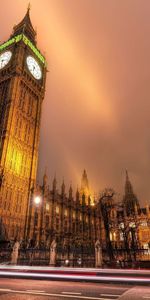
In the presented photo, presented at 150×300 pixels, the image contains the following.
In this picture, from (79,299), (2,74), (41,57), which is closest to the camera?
(79,299)

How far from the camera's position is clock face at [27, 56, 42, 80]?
206ft

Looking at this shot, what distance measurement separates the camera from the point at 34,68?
214 ft

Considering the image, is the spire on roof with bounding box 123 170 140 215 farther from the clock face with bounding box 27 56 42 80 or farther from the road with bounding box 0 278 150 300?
the road with bounding box 0 278 150 300

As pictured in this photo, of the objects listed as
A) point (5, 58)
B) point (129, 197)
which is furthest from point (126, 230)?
point (5, 58)

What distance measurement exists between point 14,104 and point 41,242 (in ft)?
108

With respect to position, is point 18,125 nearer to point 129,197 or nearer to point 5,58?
point 5,58

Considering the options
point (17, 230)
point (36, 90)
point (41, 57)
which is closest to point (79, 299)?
point (17, 230)

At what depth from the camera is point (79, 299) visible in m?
6.59

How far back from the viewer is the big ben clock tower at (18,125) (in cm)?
4381

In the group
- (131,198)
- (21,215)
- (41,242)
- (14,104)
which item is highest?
(14,104)

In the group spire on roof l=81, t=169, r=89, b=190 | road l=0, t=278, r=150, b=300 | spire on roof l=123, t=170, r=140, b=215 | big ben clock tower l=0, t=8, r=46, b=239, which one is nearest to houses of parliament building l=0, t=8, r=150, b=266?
big ben clock tower l=0, t=8, r=46, b=239

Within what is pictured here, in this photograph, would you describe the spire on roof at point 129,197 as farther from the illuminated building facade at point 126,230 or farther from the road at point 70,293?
the road at point 70,293

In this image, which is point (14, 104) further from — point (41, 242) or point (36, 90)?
point (41, 242)

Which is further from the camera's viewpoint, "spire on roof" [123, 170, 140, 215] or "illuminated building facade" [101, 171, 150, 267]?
"spire on roof" [123, 170, 140, 215]
